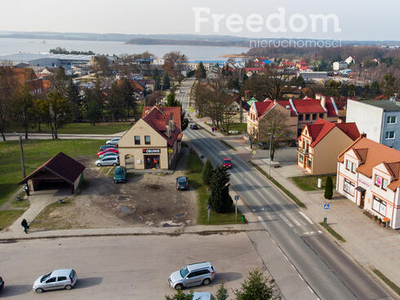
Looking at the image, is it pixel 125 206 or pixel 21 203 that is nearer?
pixel 125 206

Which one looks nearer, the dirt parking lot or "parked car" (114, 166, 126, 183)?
the dirt parking lot

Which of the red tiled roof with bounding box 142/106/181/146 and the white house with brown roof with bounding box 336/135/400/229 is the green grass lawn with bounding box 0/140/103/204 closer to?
the red tiled roof with bounding box 142/106/181/146

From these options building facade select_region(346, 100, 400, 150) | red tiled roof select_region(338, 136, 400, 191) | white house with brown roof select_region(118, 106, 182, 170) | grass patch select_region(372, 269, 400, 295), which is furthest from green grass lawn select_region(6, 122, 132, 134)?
grass patch select_region(372, 269, 400, 295)

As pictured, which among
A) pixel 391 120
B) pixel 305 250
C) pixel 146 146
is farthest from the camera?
pixel 391 120

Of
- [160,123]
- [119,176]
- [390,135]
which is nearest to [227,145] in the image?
[160,123]

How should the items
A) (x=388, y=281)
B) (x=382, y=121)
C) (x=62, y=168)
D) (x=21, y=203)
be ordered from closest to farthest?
1. (x=388, y=281)
2. (x=21, y=203)
3. (x=62, y=168)
4. (x=382, y=121)

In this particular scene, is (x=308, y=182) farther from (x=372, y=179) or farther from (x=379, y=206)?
(x=379, y=206)

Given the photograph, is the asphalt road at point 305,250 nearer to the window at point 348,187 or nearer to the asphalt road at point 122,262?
the asphalt road at point 122,262
